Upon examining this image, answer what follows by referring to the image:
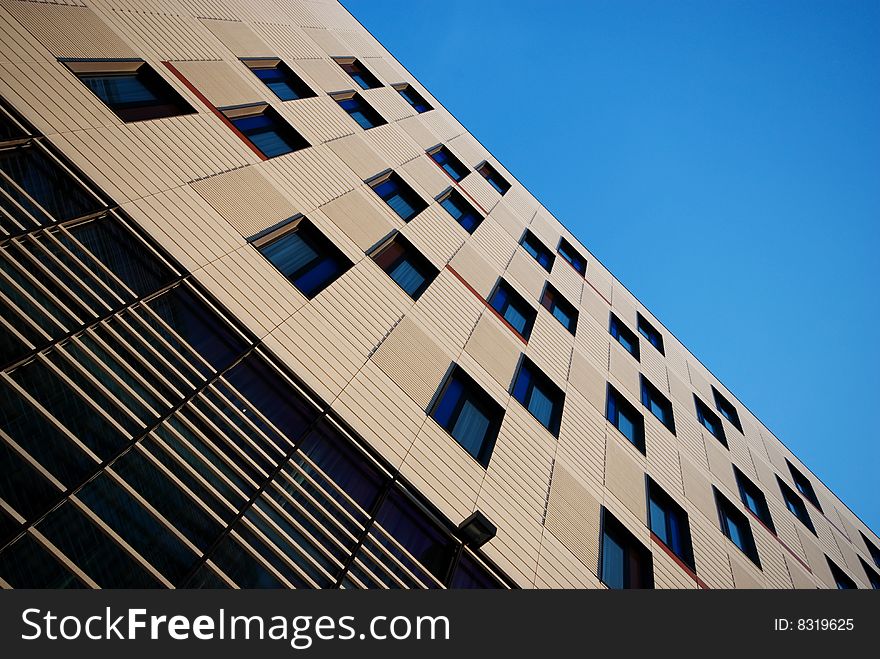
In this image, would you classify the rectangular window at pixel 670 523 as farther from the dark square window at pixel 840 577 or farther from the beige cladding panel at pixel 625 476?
the dark square window at pixel 840 577

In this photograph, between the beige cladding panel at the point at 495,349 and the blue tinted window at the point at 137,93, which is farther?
the beige cladding panel at the point at 495,349

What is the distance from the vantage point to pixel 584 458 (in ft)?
42.3

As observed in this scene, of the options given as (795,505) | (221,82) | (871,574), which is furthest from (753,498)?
(221,82)

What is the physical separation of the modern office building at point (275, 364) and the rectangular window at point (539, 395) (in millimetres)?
94

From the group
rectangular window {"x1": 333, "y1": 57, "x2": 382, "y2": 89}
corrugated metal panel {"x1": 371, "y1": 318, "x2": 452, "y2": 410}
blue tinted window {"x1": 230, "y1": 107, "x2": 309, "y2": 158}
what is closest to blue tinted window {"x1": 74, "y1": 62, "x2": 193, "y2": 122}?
blue tinted window {"x1": 230, "y1": 107, "x2": 309, "y2": 158}

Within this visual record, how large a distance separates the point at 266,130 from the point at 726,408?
27.7m

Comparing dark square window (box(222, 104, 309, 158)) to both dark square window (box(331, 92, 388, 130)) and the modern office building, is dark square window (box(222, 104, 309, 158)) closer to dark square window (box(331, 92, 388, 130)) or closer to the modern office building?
the modern office building

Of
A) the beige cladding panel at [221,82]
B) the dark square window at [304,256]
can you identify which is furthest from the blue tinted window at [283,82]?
the dark square window at [304,256]

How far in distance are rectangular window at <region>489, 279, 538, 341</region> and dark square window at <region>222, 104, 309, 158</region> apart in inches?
309

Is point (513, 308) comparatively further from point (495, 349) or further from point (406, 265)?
point (406, 265)

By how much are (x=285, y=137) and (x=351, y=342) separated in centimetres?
747

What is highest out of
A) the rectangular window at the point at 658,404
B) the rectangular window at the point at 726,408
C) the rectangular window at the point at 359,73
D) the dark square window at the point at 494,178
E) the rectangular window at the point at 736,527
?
the dark square window at the point at 494,178

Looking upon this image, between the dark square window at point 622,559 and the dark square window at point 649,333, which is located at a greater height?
the dark square window at point 649,333

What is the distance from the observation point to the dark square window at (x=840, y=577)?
19.7 meters
